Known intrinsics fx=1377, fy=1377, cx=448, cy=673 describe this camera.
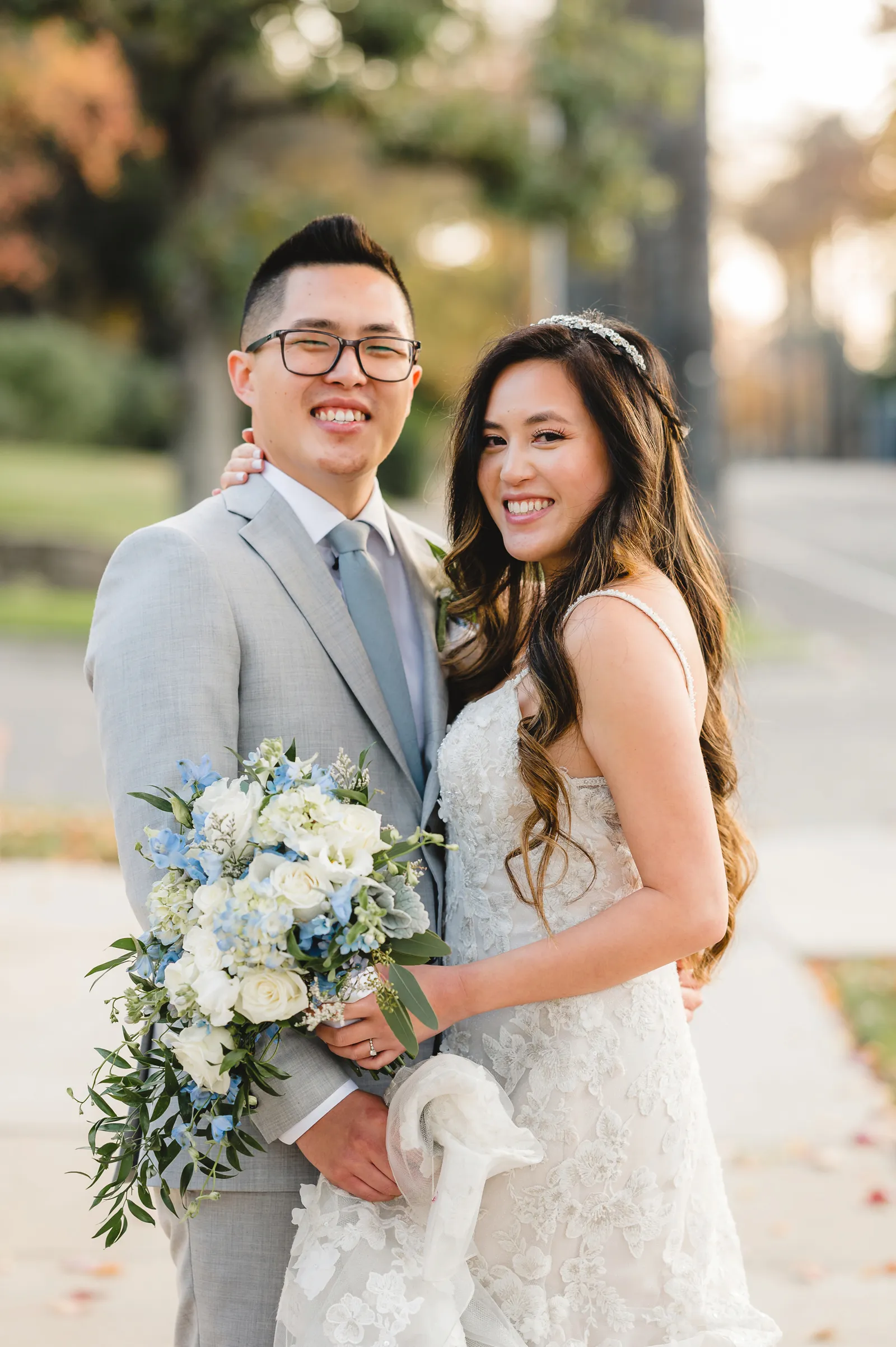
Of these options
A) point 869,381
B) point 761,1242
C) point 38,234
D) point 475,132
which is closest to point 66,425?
point 38,234

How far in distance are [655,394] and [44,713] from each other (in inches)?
376

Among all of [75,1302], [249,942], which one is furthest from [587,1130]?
[75,1302]

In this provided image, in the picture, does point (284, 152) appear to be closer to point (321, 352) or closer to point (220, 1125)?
point (321, 352)

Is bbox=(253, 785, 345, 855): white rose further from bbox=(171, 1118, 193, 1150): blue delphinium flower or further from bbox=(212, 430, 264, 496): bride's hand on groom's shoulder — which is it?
bbox=(212, 430, 264, 496): bride's hand on groom's shoulder

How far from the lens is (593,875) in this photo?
8.35 feet

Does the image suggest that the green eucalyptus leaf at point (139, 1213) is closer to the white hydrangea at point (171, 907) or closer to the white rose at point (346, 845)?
the white hydrangea at point (171, 907)

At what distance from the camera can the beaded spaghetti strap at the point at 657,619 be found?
246 centimetres

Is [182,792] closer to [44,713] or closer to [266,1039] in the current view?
[266,1039]

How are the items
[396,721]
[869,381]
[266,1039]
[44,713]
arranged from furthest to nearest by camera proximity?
[869,381] → [44,713] → [396,721] → [266,1039]

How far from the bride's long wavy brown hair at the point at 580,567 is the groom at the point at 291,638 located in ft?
0.46

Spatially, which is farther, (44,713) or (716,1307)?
(44,713)

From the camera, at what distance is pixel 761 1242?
414 cm

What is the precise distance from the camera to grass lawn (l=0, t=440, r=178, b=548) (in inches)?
832

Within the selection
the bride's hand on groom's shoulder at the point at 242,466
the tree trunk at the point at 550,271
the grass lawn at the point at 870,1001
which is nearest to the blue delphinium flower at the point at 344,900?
the bride's hand on groom's shoulder at the point at 242,466
